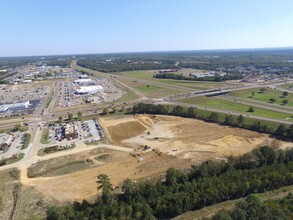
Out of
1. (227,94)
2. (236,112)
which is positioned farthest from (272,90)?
(236,112)

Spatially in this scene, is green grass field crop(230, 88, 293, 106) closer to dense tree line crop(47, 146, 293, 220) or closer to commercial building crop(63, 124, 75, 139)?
dense tree line crop(47, 146, 293, 220)

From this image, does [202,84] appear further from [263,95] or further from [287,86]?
[287,86]

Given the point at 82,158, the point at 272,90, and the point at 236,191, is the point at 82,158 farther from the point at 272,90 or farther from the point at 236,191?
the point at 272,90

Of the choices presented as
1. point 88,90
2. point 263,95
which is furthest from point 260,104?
point 88,90

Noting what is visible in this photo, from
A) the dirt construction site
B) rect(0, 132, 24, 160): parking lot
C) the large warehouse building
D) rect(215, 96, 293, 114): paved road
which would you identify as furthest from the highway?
Result: the large warehouse building

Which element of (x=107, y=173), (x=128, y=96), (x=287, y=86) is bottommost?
(x=107, y=173)

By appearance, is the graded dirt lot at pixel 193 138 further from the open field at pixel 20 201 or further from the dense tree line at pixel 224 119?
the open field at pixel 20 201

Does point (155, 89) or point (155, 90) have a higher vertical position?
point (155, 89)

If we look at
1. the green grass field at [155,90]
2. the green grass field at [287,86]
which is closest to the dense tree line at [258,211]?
the green grass field at [155,90]
